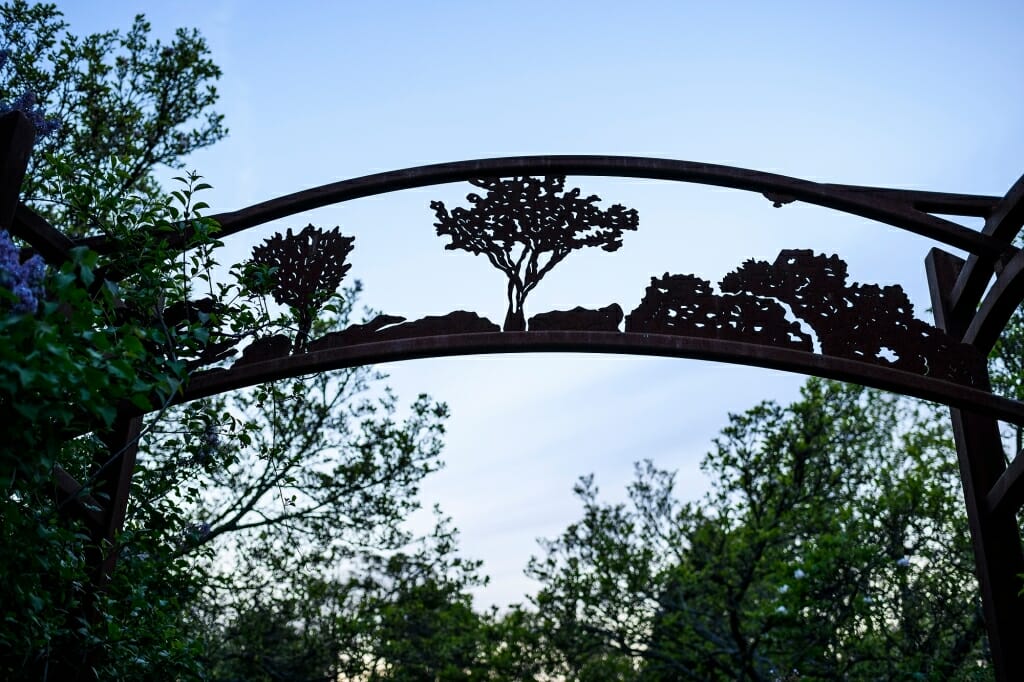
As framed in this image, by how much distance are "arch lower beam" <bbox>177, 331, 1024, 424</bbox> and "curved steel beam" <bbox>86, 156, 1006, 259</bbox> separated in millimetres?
526

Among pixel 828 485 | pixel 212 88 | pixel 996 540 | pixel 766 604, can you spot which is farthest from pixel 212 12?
pixel 828 485

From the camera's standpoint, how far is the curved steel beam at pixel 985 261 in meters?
2.89

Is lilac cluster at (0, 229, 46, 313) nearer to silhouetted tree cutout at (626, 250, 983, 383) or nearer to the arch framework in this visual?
the arch framework

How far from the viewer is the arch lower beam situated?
8.50 feet

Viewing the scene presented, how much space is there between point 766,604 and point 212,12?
5495 millimetres

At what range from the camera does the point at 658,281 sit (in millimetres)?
2740

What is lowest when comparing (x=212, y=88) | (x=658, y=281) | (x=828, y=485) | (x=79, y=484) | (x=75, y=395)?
(x=75, y=395)

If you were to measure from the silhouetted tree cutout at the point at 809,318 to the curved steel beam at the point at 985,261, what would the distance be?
19.0 inches

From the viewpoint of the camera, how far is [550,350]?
2.63 metres

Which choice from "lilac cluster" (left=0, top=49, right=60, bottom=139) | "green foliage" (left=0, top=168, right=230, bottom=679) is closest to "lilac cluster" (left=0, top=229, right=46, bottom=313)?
"green foliage" (left=0, top=168, right=230, bottom=679)

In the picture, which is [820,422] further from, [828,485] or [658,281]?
[658,281]

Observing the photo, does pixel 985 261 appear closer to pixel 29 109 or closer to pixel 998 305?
pixel 998 305

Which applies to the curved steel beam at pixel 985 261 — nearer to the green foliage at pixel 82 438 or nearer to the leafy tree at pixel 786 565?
the green foliage at pixel 82 438

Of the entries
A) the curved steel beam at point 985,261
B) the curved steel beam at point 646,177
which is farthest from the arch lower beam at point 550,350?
the curved steel beam at point 985,261
